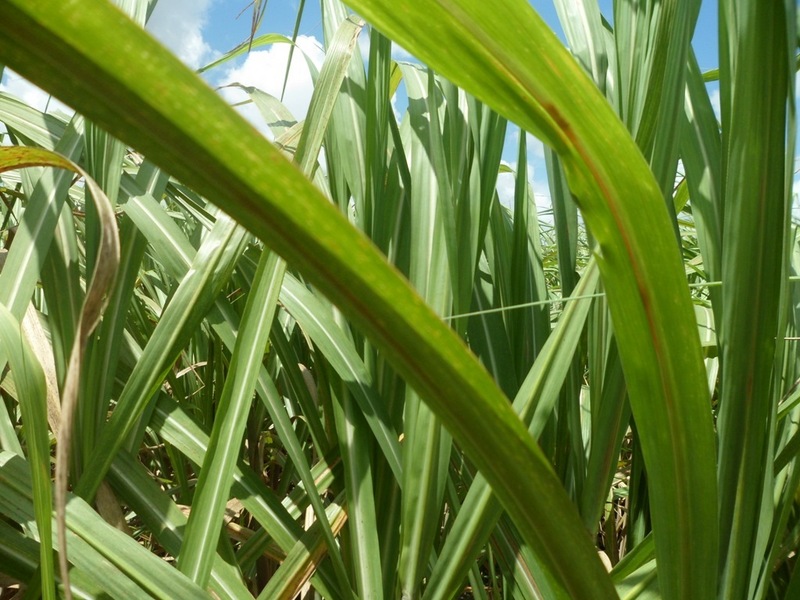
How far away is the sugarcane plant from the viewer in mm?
194

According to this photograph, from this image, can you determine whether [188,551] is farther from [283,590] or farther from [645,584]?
[645,584]

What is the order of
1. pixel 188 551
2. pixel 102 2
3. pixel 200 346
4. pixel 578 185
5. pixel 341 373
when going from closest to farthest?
pixel 102 2, pixel 578 185, pixel 188 551, pixel 341 373, pixel 200 346

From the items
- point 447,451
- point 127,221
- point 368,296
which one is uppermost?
point 127,221

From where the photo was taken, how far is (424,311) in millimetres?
200

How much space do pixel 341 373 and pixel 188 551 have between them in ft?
0.64

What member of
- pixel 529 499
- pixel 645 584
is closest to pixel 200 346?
pixel 645 584

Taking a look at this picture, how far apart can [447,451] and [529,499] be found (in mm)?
281

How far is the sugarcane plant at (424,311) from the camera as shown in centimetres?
19

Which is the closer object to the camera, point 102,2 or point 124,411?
point 102,2

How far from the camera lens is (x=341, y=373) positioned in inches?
23.8

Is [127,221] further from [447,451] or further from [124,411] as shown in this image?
[447,451]

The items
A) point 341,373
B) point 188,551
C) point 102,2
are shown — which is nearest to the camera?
point 102,2

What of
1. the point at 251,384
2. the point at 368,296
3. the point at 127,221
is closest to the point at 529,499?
the point at 368,296

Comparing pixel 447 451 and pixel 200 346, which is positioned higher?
pixel 200 346
